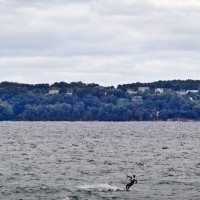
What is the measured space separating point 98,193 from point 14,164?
24.4 metres

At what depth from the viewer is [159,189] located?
2525 inches

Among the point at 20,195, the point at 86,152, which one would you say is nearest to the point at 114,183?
the point at 20,195

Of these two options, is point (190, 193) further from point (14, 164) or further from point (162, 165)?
point (14, 164)

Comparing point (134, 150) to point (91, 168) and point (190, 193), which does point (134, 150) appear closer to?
point (91, 168)

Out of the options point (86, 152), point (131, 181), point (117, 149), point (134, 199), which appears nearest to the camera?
point (134, 199)

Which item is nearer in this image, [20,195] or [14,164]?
[20,195]

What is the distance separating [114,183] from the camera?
2655 inches

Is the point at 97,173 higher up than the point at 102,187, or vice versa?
the point at 97,173

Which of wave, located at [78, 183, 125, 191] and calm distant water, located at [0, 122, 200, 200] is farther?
wave, located at [78, 183, 125, 191]

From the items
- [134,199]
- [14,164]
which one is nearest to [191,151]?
[14,164]

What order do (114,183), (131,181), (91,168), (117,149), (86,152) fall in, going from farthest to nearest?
(117,149), (86,152), (91,168), (114,183), (131,181)

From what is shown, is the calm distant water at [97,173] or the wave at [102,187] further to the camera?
the wave at [102,187]

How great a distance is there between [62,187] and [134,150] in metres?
46.8

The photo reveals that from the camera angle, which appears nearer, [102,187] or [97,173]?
[102,187]
